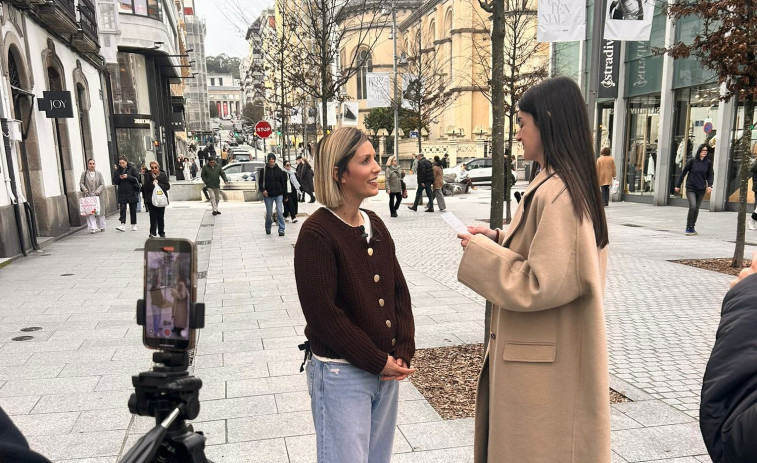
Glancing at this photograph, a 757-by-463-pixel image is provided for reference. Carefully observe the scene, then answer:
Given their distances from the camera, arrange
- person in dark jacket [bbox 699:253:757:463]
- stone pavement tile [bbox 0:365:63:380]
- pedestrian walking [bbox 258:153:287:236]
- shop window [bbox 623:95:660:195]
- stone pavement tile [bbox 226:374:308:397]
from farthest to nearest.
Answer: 1. shop window [bbox 623:95:660:195]
2. pedestrian walking [bbox 258:153:287:236]
3. stone pavement tile [bbox 0:365:63:380]
4. stone pavement tile [bbox 226:374:308:397]
5. person in dark jacket [bbox 699:253:757:463]

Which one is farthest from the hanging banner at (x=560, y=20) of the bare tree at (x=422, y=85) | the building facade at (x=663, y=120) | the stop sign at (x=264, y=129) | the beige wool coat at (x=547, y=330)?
the bare tree at (x=422, y=85)

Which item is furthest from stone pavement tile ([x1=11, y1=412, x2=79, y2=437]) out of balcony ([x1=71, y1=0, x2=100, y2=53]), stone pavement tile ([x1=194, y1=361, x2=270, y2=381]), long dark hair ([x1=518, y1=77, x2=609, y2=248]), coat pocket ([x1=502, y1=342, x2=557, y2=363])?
balcony ([x1=71, y1=0, x2=100, y2=53])

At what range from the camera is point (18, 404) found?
3922 millimetres

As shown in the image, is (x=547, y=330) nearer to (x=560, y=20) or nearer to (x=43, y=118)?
(x=560, y=20)

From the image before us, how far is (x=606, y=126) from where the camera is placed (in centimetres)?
2155

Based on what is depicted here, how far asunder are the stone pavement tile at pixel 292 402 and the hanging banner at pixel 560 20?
33.2ft

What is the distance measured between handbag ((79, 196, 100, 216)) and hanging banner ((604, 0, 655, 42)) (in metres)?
13.4

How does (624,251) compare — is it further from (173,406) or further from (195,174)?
(195,174)

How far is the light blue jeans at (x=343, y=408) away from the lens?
198 cm

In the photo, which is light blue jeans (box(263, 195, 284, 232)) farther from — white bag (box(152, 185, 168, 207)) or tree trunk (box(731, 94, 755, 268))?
tree trunk (box(731, 94, 755, 268))

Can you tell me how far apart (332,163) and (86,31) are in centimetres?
1658

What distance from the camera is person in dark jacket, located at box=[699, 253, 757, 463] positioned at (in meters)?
0.98

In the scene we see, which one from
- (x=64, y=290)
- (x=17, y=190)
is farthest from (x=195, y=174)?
(x=64, y=290)

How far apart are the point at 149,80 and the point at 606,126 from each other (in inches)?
999
